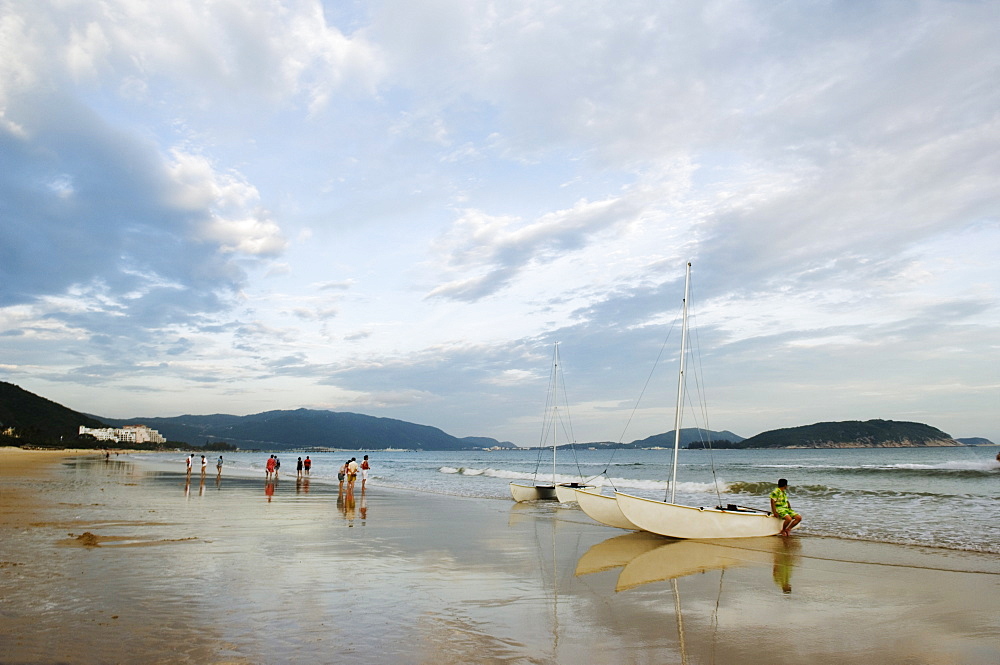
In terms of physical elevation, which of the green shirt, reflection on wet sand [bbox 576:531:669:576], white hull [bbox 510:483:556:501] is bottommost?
white hull [bbox 510:483:556:501]

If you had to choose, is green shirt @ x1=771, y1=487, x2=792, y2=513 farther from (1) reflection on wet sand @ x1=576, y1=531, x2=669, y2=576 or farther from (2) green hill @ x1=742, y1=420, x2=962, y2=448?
(2) green hill @ x1=742, y1=420, x2=962, y2=448

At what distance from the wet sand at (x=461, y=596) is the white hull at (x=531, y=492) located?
12004mm

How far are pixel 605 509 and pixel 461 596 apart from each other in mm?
9371

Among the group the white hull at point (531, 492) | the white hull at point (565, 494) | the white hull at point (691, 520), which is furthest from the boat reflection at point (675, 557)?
the white hull at point (531, 492)

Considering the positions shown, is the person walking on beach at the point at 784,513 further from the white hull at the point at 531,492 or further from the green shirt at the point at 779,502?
the white hull at the point at 531,492

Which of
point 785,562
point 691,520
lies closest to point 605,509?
point 691,520

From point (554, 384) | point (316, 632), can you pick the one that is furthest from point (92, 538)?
point (554, 384)

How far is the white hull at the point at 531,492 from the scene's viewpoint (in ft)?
95.3

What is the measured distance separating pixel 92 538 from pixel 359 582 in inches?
271

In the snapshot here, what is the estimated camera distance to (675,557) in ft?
45.5

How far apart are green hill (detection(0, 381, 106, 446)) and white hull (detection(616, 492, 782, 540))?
468ft

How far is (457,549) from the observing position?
14.0 meters

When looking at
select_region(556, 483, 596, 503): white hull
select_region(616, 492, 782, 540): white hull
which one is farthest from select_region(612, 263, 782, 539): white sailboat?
select_region(556, 483, 596, 503): white hull

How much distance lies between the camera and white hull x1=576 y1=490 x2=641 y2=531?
17375mm
